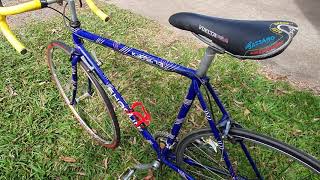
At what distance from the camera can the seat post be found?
202 cm

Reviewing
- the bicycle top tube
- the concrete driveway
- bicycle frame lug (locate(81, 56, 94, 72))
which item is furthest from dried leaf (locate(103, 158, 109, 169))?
the concrete driveway

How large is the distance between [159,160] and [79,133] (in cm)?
117

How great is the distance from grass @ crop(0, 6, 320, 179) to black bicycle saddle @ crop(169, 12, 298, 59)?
5.51ft

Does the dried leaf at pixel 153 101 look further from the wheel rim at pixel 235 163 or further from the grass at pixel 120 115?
the wheel rim at pixel 235 163

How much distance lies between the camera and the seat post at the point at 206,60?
202 centimetres

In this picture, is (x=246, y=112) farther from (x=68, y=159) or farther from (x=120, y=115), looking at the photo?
(x=68, y=159)

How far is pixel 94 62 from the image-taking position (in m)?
2.77

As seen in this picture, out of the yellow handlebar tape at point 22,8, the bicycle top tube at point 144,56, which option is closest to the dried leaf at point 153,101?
the bicycle top tube at point 144,56

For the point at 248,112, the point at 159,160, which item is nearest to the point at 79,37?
the point at 159,160

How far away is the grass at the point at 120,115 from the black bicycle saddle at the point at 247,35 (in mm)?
1679

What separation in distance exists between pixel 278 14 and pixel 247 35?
4.05m

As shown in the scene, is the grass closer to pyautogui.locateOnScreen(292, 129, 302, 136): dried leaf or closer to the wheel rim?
pyautogui.locateOnScreen(292, 129, 302, 136): dried leaf

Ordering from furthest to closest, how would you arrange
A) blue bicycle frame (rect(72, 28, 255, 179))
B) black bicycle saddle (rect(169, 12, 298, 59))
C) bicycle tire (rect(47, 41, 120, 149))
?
bicycle tire (rect(47, 41, 120, 149)) < blue bicycle frame (rect(72, 28, 255, 179)) < black bicycle saddle (rect(169, 12, 298, 59))

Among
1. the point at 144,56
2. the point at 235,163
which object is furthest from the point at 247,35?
the point at 235,163
